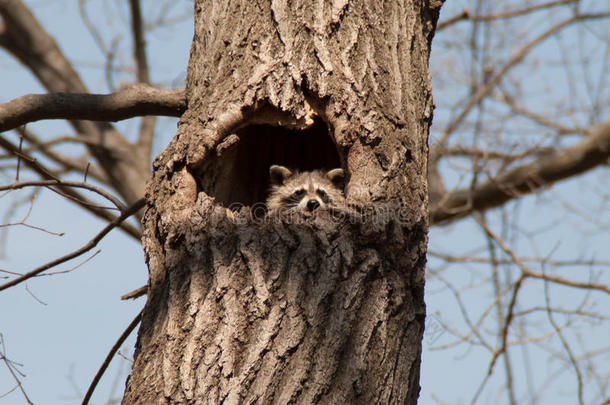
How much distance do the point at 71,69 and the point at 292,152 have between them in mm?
2728

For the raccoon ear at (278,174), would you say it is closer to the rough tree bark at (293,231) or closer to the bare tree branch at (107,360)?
the rough tree bark at (293,231)

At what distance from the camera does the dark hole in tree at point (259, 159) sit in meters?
3.31

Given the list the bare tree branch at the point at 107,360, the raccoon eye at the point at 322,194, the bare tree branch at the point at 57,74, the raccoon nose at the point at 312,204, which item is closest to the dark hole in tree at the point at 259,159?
the raccoon eye at the point at 322,194

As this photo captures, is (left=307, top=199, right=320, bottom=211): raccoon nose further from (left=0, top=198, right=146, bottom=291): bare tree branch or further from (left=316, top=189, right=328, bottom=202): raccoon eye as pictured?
(left=0, top=198, right=146, bottom=291): bare tree branch

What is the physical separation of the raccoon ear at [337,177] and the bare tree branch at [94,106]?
1.92 metres

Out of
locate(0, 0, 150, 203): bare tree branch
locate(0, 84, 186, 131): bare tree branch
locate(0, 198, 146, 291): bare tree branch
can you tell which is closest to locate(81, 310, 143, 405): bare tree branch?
locate(0, 198, 146, 291): bare tree branch

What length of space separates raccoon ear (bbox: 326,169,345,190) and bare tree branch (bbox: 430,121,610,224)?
1682 mm

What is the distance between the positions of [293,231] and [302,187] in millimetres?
3147

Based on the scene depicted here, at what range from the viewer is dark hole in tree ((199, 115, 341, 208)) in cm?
331

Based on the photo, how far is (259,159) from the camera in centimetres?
488

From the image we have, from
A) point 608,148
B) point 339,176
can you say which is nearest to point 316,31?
point 339,176

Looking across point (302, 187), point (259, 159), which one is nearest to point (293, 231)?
point (259, 159)

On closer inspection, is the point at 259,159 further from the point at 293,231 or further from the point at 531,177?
the point at 531,177

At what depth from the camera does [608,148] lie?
669 centimetres
